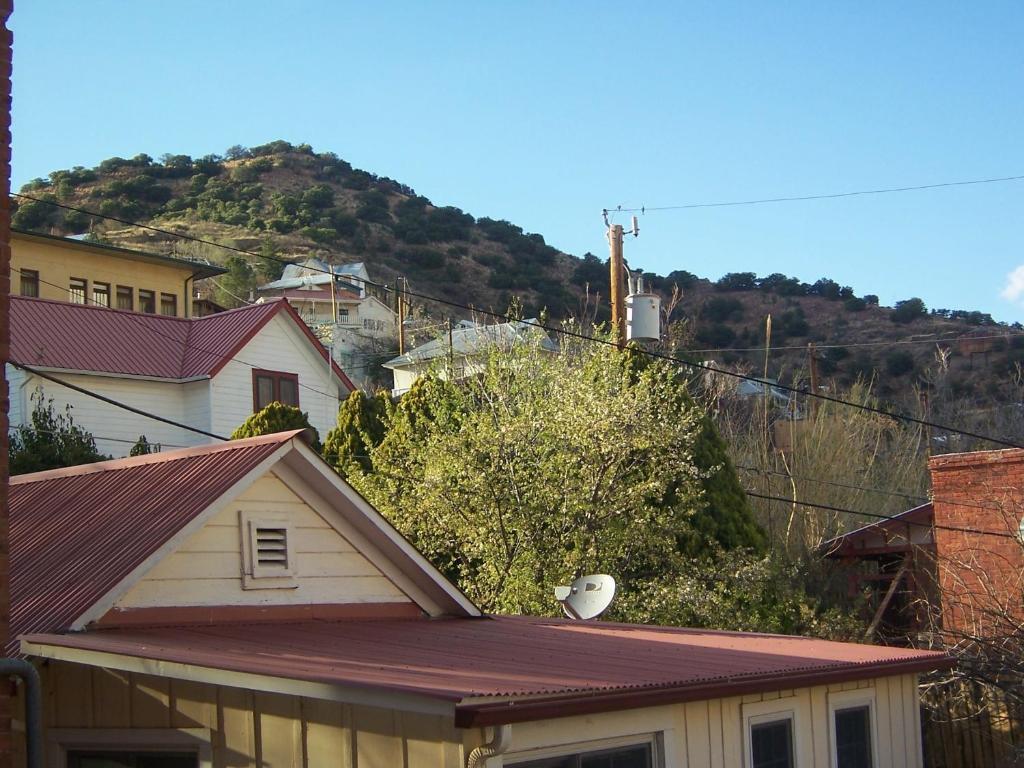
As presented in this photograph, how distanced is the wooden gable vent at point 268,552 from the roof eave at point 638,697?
366 cm

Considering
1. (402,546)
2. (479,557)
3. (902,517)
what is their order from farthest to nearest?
(902,517), (479,557), (402,546)

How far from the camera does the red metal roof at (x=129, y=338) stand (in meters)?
28.3

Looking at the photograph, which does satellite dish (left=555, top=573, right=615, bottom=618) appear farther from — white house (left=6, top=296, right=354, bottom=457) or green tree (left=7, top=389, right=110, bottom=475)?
white house (left=6, top=296, right=354, bottom=457)

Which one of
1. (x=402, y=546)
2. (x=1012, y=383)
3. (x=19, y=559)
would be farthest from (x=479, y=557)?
(x=1012, y=383)

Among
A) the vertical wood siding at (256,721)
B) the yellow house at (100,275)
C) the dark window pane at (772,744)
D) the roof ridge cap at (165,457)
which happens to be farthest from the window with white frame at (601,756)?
the yellow house at (100,275)

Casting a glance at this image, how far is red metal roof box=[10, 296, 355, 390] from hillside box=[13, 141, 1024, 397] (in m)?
25.2

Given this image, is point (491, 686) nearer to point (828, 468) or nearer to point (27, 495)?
point (27, 495)

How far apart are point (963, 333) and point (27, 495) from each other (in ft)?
203

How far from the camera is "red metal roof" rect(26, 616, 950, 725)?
7.19 meters

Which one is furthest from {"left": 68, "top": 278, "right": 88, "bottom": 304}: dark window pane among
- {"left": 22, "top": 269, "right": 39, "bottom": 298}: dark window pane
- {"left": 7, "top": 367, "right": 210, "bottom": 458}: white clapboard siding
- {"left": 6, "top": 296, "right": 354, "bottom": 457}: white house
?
{"left": 7, "top": 367, "right": 210, "bottom": 458}: white clapboard siding

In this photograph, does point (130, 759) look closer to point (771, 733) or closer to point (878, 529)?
point (771, 733)

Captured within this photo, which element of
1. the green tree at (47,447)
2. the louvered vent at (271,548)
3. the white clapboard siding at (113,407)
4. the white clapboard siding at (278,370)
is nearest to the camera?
the louvered vent at (271,548)

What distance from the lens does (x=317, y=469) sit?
34.9 ft

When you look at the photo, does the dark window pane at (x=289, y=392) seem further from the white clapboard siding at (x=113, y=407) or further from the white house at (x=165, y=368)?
the white clapboard siding at (x=113, y=407)
